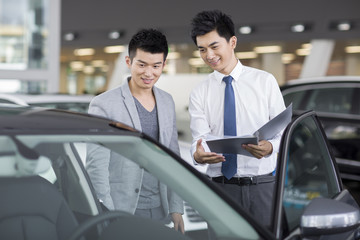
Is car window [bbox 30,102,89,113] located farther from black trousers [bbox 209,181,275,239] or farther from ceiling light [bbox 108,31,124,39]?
ceiling light [bbox 108,31,124,39]

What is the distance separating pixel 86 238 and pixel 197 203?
371 mm

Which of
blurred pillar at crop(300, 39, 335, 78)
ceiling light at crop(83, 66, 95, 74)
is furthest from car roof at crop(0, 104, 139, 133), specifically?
ceiling light at crop(83, 66, 95, 74)

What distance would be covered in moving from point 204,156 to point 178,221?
2.22 ft

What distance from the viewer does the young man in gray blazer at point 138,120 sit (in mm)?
2625

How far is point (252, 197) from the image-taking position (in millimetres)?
3133

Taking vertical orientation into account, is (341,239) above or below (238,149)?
below

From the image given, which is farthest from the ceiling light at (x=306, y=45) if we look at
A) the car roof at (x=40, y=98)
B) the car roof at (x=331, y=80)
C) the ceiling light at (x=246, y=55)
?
the car roof at (x=40, y=98)

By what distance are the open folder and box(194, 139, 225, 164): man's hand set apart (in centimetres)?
4

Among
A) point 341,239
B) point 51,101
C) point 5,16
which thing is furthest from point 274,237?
point 5,16

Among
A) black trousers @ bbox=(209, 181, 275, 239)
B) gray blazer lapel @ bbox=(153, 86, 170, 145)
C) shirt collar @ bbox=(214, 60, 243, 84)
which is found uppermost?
shirt collar @ bbox=(214, 60, 243, 84)

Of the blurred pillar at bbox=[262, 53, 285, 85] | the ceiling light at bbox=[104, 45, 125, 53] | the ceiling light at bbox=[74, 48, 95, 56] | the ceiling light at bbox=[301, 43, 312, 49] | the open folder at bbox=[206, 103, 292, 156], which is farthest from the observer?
the ceiling light at bbox=[74, 48, 95, 56]

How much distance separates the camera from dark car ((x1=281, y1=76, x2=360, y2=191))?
278 inches

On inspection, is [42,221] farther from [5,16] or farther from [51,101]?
[5,16]

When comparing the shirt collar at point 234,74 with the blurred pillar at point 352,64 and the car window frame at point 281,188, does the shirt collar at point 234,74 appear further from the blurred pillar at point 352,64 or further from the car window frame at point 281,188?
the blurred pillar at point 352,64
